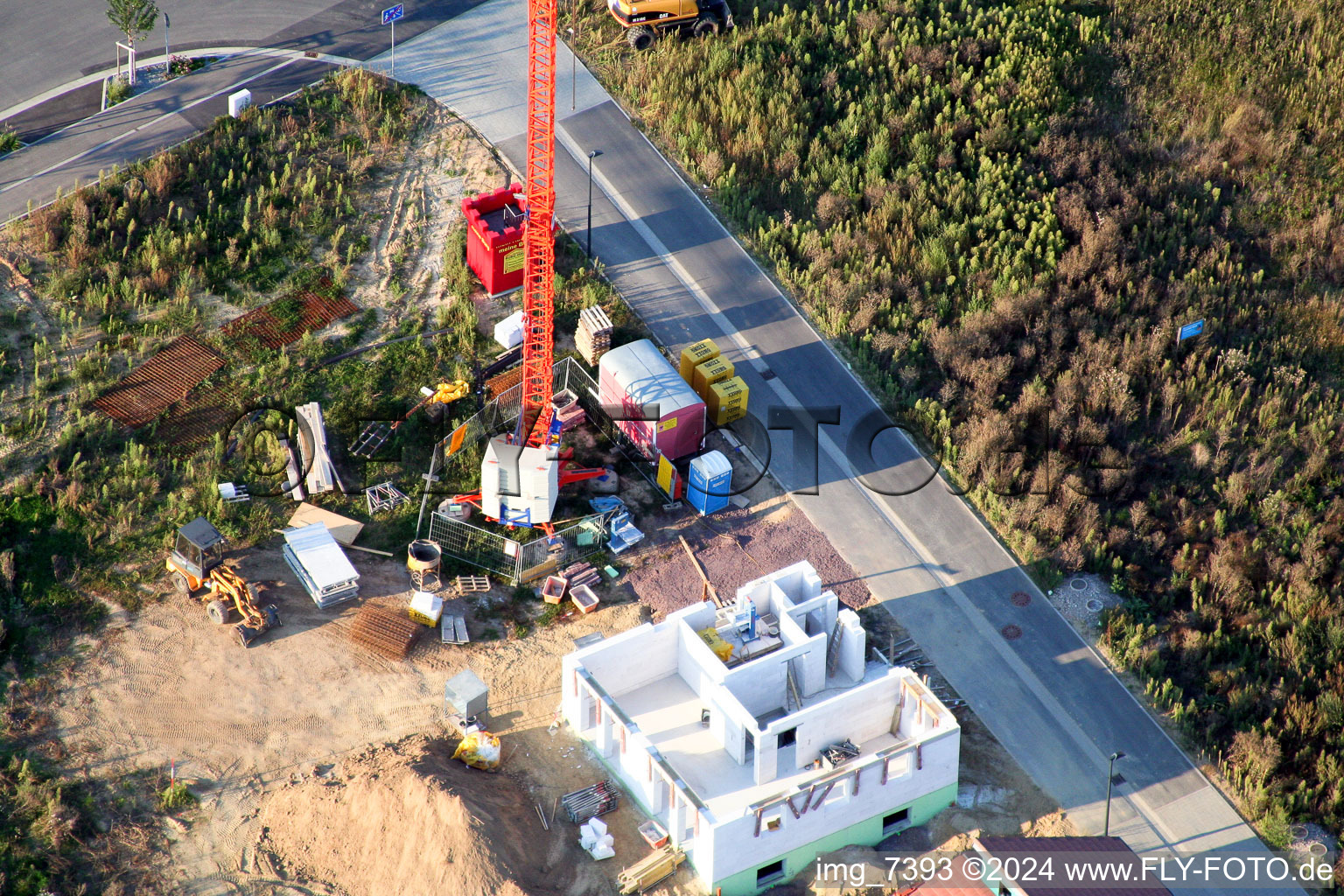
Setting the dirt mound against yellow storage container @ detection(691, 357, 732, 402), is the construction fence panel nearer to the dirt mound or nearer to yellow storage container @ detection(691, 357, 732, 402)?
the dirt mound

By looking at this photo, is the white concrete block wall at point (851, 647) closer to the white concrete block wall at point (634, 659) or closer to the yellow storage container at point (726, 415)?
the white concrete block wall at point (634, 659)

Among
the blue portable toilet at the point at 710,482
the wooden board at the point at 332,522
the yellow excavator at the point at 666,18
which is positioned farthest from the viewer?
the yellow excavator at the point at 666,18

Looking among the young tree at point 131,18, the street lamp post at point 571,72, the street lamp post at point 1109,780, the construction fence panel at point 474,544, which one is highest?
the young tree at point 131,18

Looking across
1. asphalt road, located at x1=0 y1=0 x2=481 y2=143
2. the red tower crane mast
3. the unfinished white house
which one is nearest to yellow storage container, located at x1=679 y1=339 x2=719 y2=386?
the red tower crane mast

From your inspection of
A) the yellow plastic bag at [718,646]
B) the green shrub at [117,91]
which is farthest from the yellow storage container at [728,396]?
the green shrub at [117,91]

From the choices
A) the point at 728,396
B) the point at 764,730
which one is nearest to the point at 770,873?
the point at 764,730

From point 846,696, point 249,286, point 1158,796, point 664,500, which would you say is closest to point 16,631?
point 249,286

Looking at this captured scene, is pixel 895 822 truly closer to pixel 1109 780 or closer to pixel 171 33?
pixel 1109 780
